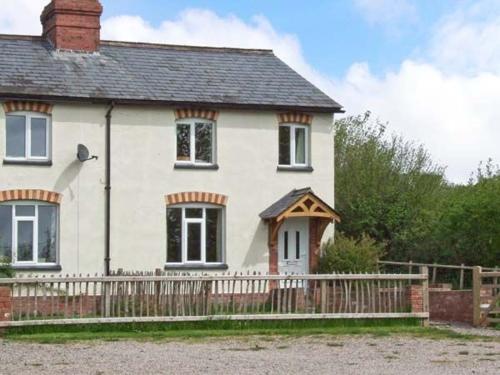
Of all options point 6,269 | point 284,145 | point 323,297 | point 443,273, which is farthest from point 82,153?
point 443,273

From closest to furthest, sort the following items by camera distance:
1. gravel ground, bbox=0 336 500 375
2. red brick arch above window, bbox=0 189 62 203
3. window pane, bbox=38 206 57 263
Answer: gravel ground, bbox=0 336 500 375 < red brick arch above window, bbox=0 189 62 203 < window pane, bbox=38 206 57 263

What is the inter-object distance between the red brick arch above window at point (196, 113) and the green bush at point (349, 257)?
16.6 feet

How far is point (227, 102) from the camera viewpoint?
95.8ft

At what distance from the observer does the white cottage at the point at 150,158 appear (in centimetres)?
2772

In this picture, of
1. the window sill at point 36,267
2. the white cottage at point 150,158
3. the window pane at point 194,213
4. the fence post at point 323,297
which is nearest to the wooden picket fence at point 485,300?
the fence post at point 323,297

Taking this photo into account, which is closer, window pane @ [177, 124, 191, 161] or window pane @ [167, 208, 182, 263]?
window pane @ [167, 208, 182, 263]

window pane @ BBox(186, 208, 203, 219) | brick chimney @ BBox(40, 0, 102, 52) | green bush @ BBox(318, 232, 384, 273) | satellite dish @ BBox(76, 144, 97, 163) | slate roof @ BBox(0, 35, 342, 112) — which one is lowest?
green bush @ BBox(318, 232, 384, 273)

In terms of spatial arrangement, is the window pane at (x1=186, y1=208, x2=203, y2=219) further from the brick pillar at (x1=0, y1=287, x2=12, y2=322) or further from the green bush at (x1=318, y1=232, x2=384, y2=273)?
the brick pillar at (x1=0, y1=287, x2=12, y2=322)

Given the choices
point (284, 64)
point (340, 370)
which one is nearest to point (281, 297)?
point (340, 370)

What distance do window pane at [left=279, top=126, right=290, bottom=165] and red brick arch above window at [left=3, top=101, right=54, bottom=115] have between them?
685cm

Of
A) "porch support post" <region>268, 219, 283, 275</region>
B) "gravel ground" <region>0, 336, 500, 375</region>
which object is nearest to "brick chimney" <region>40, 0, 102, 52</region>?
"porch support post" <region>268, 219, 283, 275</region>

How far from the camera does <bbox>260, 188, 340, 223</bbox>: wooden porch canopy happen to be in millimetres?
28781

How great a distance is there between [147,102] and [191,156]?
6.79 feet

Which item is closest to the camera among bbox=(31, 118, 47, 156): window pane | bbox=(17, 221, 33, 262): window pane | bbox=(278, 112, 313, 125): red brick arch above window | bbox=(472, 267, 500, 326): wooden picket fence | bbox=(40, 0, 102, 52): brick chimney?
bbox=(472, 267, 500, 326): wooden picket fence
